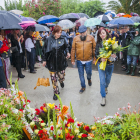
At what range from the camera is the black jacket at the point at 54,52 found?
15.0 ft

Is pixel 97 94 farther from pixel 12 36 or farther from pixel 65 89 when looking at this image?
pixel 12 36

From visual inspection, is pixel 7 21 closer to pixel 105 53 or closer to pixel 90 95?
pixel 105 53

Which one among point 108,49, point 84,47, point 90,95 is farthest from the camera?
point 90,95

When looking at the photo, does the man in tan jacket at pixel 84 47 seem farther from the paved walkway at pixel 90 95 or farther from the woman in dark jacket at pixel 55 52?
Answer: the paved walkway at pixel 90 95

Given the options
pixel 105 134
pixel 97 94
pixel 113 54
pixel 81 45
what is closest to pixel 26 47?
pixel 81 45

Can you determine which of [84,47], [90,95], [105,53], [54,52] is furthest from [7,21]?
[90,95]

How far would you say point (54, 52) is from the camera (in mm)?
4609

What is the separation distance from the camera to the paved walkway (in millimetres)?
4152

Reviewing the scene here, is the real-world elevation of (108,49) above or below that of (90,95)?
above

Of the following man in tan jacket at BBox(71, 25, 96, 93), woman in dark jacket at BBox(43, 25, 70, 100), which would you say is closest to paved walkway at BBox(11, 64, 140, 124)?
woman in dark jacket at BBox(43, 25, 70, 100)

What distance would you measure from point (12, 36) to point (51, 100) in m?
2.90

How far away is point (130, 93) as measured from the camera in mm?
5133

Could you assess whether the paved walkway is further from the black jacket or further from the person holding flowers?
the black jacket

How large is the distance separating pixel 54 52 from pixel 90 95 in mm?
1654
